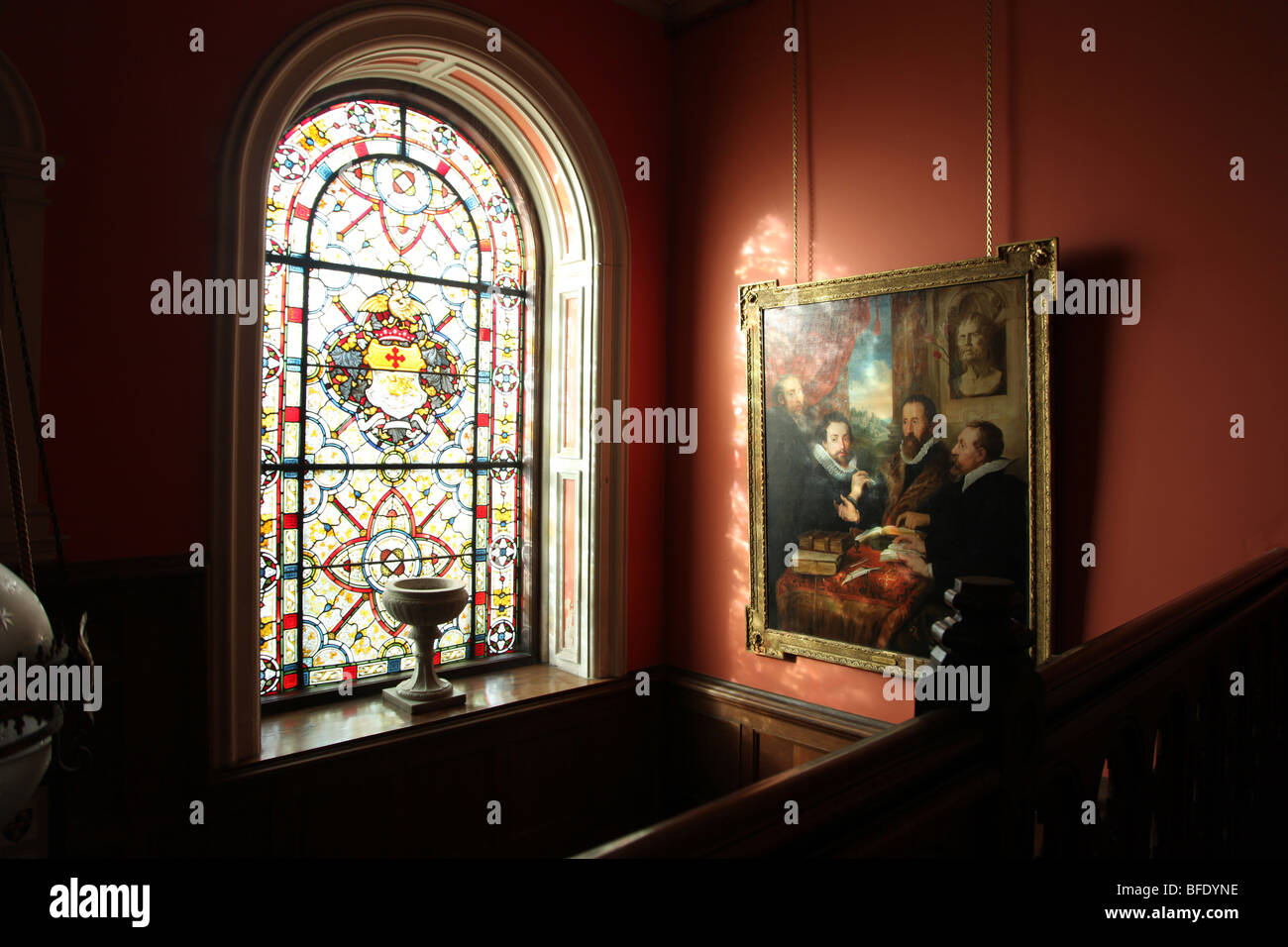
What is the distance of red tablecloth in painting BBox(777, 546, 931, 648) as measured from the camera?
150 inches

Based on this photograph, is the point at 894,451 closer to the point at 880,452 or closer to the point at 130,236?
the point at 880,452

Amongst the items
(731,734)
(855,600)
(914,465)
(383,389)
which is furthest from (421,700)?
(914,465)

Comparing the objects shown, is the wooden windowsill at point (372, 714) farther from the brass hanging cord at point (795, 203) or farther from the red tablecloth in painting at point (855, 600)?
the brass hanging cord at point (795, 203)

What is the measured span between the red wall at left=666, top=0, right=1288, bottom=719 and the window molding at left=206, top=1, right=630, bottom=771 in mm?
758

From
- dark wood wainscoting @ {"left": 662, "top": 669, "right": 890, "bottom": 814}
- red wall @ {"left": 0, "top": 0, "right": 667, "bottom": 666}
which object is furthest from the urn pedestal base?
dark wood wainscoting @ {"left": 662, "top": 669, "right": 890, "bottom": 814}

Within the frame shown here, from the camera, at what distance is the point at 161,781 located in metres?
3.20

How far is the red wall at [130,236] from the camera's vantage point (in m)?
3.04

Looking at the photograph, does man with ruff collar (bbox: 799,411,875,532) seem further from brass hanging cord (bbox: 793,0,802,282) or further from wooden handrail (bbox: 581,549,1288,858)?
wooden handrail (bbox: 581,549,1288,858)

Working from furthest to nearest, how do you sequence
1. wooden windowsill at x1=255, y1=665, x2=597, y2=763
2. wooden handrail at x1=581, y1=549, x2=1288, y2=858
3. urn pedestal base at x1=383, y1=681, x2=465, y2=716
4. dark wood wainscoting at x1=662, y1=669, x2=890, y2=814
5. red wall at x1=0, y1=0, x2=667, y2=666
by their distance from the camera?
dark wood wainscoting at x1=662, y1=669, x2=890, y2=814 < urn pedestal base at x1=383, y1=681, x2=465, y2=716 < wooden windowsill at x1=255, y1=665, x2=597, y2=763 < red wall at x1=0, y1=0, x2=667, y2=666 < wooden handrail at x1=581, y1=549, x2=1288, y2=858

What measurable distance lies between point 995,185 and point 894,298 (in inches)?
23.5
